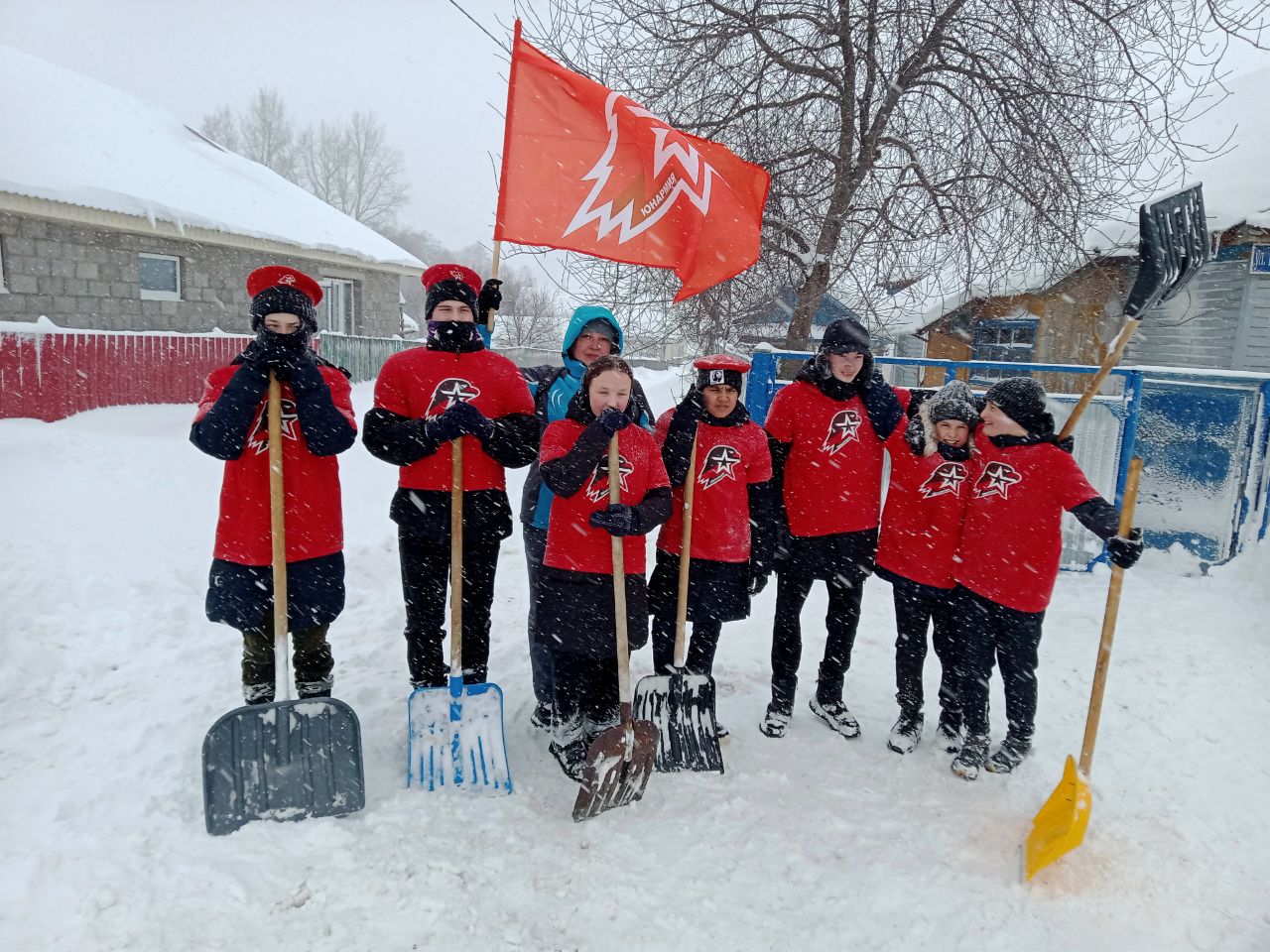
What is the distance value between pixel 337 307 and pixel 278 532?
1688 centimetres

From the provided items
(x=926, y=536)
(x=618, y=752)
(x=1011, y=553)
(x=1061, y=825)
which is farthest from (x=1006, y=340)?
(x=618, y=752)

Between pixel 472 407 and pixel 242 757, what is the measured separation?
154 cm

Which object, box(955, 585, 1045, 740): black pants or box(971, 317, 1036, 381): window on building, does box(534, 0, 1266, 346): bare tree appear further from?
box(971, 317, 1036, 381): window on building

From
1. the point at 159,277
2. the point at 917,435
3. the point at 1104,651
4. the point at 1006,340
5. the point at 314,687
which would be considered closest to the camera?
the point at 1104,651

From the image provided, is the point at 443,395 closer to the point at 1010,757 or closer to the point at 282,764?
the point at 282,764

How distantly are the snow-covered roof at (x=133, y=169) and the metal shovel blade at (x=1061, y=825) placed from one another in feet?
42.8

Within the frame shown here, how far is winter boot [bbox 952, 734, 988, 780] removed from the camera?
3273mm

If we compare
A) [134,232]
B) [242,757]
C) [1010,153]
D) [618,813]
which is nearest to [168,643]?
[242,757]

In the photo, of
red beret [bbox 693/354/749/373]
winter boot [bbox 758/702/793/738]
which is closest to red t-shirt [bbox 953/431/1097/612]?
winter boot [bbox 758/702/793/738]

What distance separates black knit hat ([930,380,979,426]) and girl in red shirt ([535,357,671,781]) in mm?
1300

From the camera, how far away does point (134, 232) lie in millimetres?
11852

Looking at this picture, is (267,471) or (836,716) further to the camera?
(836,716)

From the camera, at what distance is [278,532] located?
283 centimetres

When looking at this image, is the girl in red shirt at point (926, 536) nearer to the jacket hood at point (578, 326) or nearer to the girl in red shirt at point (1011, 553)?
the girl in red shirt at point (1011, 553)
